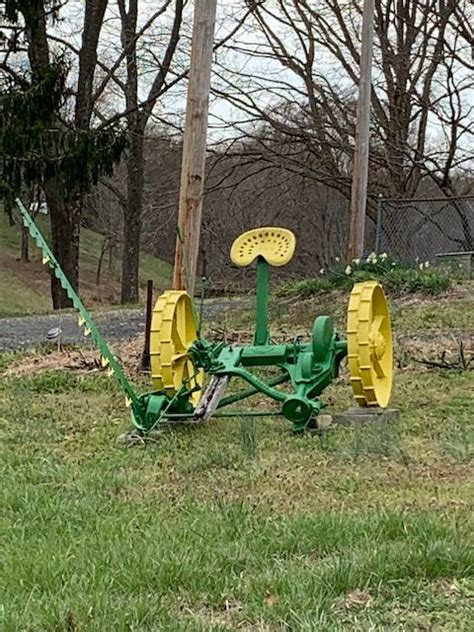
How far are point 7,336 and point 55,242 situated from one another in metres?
8.64

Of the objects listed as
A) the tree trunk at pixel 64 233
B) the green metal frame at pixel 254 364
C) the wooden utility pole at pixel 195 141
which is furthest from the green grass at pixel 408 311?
the tree trunk at pixel 64 233

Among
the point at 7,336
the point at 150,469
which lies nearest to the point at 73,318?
the point at 7,336

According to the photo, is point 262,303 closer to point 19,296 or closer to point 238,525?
point 238,525

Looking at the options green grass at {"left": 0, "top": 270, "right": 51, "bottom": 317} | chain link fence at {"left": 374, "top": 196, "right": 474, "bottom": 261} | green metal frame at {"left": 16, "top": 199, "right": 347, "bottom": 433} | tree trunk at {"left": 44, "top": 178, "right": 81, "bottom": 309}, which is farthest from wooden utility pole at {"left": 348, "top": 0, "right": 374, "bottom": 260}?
green grass at {"left": 0, "top": 270, "right": 51, "bottom": 317}

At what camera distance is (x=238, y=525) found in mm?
2600

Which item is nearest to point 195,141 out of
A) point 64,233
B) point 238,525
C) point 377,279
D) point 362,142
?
point 238,525

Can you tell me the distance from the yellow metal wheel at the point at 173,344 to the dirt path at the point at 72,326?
3.55 meters

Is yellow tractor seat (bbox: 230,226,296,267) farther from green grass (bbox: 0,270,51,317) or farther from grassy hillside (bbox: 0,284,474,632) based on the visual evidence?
green grass (bbox: 0,270,51,317)

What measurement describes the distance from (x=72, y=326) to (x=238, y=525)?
25.7 ft

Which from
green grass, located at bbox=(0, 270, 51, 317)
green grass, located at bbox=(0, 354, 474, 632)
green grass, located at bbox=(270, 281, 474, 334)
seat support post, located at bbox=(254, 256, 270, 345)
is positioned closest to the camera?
green grass, located at bbox=(0, 354, 474, 632)

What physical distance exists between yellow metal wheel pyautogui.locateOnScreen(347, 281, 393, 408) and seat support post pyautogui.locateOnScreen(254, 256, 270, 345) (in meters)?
0.50

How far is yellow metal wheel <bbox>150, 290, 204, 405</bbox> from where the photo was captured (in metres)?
4.18

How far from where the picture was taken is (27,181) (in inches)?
611

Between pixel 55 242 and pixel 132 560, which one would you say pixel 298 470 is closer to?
pixel 132 560
